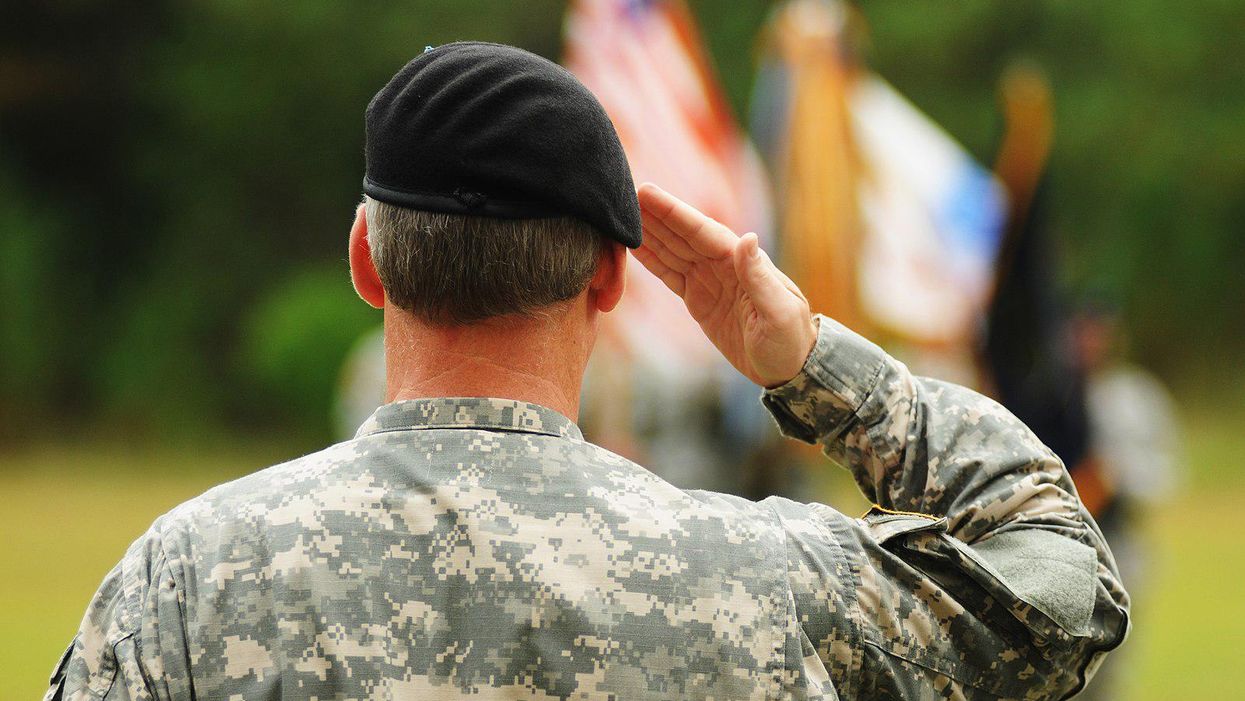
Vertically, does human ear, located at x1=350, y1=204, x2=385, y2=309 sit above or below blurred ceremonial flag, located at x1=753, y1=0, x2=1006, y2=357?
above

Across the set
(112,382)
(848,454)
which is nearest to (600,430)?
(848,454)

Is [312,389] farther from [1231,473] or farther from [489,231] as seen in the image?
[489,231]

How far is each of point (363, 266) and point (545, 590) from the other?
394 mm

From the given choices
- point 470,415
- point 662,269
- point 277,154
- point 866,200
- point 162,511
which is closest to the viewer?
point 470,415

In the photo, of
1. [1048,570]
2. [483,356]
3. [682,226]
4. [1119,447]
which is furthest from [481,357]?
[1119,447]

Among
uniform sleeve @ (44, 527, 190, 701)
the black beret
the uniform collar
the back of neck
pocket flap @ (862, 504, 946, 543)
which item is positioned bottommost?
uniform sleeve @ (44, 527, 190, 701)

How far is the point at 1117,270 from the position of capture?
21453 millimetres

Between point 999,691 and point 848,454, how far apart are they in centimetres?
32

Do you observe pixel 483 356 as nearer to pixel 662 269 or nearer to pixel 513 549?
pixel 513 549

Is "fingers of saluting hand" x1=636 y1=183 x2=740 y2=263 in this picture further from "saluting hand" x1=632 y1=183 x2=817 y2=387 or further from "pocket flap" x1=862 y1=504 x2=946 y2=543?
"pocket flap" x1=862 y1=504 x2=946 y2=543

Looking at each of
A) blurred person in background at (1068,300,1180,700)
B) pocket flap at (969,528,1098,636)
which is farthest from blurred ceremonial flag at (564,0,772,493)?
pocket flap at (969,528,1098,636)

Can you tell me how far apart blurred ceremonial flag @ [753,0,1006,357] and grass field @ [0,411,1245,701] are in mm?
2216

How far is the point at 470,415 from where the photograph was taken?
147 centimetres

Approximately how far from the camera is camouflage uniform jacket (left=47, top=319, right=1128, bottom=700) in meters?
1.38
